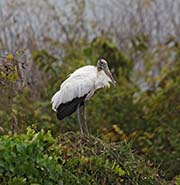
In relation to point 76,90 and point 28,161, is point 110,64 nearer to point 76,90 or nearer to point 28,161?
point 76,90

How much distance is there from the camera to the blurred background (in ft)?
36.1

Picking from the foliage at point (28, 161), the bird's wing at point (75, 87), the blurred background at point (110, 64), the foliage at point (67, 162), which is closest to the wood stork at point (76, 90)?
the bird's wing at point (75, 87)

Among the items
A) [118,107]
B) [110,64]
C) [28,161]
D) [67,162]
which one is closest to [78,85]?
[118,107]

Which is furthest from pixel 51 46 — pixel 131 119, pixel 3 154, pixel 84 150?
pixel 3 154

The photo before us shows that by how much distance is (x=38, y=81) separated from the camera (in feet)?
40.0

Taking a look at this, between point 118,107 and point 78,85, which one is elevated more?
point 78,85

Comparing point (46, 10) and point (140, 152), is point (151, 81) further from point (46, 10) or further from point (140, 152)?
point (46, 10)

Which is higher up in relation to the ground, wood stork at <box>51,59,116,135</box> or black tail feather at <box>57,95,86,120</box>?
wood stork at <box>51,59,116,135</box>

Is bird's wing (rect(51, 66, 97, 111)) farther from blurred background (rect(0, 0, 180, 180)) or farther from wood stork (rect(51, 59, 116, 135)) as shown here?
blurred background (rect(0, 0, 180, 180))

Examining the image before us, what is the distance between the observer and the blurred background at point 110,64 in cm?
1099

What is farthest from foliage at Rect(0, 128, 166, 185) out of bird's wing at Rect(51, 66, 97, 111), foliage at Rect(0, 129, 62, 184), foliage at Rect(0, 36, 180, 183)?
foliage at Rect(0, 36, 180, 183)

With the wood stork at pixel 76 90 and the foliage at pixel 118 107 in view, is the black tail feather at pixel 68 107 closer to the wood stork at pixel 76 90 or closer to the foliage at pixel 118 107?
the wood stork at pixel 76 90

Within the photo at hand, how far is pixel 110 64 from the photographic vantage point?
12820 millimetres

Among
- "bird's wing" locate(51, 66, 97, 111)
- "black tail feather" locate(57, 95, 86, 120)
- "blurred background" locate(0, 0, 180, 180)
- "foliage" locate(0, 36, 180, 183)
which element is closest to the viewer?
"bird's wing" locate(51, 66, 97, 111)
